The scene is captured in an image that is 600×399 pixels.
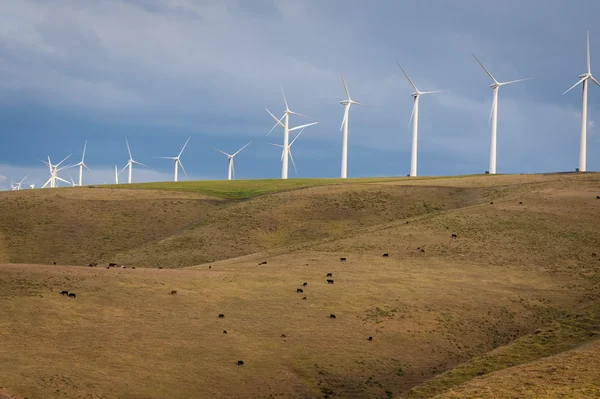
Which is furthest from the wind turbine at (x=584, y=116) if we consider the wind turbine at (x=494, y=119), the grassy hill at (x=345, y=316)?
the grassy hill at (x=345, y=316)

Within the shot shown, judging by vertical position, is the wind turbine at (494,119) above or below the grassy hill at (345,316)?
above

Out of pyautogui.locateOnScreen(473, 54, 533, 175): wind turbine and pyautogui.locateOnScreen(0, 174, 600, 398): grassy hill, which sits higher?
pyautogui.locateOnScreen(473, 54, 533, 175): wind turbine

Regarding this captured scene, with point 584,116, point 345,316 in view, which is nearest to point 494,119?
point 584,116

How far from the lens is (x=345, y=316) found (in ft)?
129

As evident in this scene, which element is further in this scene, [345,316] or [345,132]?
[345,132]

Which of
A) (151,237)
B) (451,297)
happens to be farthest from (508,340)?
(151,237)

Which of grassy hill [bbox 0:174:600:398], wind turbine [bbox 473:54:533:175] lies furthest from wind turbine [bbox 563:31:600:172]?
grassy hill [bbox 0:174:600:398]

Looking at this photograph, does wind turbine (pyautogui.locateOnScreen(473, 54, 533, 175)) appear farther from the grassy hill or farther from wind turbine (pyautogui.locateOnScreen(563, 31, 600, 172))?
the grassy hill

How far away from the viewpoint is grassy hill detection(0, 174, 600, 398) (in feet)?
97.2

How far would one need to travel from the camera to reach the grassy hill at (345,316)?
29.6 metres

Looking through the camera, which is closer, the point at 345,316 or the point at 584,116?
the point at 345,316

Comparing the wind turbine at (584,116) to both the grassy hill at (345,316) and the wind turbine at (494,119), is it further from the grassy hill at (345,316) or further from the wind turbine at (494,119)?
the grassy hill at (345,316)

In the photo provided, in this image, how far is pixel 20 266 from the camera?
41.1m

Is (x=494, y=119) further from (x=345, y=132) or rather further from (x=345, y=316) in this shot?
(x=345, y=316)
